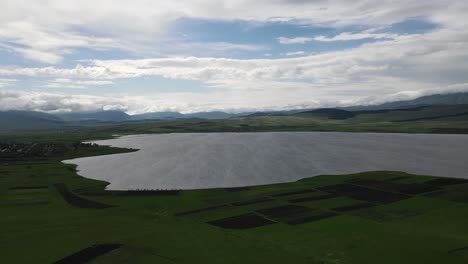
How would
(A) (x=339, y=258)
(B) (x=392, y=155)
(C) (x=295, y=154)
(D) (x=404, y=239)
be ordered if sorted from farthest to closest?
(C) (x=295, y=154) → (B) (x=392, y=155) → (D) (x=404, y=239) → (A) (x=339, y=258)

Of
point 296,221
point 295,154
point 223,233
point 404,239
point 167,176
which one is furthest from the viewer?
point 295,154

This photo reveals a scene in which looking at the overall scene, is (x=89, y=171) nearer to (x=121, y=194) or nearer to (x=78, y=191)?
(x=78, y=191)

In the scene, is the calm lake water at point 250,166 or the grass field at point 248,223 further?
the calm lake water at point 250,166

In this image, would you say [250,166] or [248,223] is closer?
[248,223]

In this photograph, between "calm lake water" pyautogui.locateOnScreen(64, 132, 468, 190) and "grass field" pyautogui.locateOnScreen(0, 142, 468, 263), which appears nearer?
"grass field" pyautogui.locateOnScreen(0, 142, 468, 263)

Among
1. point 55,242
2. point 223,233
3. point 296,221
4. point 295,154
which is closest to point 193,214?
point 223,233

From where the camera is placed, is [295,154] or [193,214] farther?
[295,154]

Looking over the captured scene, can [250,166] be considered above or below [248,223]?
above
